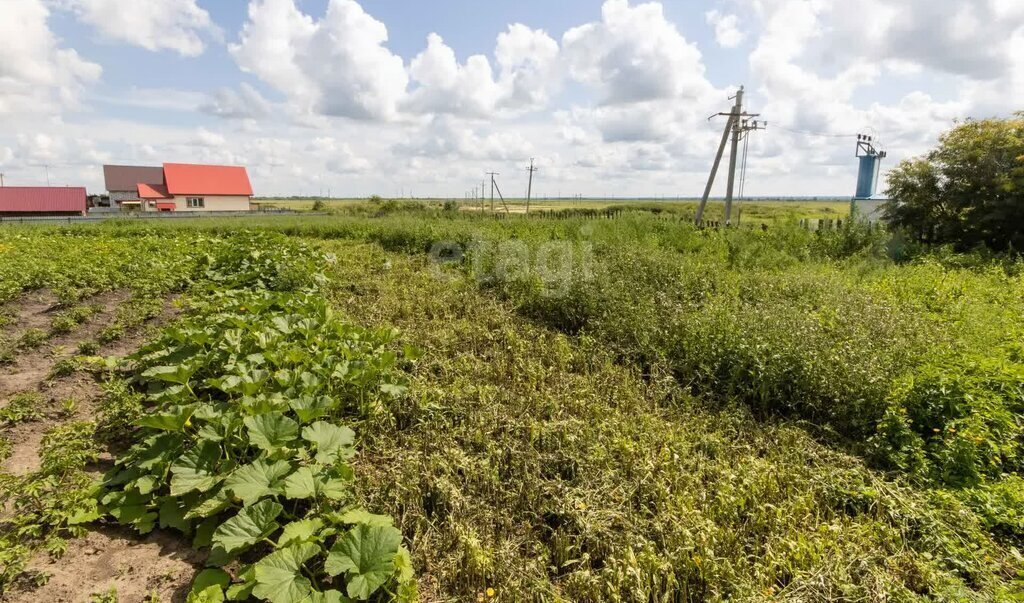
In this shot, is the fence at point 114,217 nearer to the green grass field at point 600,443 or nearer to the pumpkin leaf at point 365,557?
the green grass field at point 600,443

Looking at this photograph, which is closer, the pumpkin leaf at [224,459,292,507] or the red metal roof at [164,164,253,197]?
the pumpkin leaf at [224,459,292,507]

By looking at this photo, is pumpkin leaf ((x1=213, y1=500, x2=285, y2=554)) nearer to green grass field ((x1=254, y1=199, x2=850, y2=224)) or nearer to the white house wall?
green grass field ((x1=254, y1=199, x2=850, y2=224))

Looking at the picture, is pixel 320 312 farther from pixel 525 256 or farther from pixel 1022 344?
pixel 1022 344

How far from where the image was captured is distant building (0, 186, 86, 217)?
31.7m

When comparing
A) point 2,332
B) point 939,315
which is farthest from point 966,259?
point 2,332

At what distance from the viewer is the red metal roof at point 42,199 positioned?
31781 millimetres

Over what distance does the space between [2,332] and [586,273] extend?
24.2 feet

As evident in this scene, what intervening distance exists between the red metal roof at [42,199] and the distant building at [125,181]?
9.07 m

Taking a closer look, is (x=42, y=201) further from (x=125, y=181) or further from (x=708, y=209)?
(x=708, y=209)

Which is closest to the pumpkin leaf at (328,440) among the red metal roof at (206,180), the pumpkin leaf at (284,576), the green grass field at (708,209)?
the pumpkin leaf at (284,576)


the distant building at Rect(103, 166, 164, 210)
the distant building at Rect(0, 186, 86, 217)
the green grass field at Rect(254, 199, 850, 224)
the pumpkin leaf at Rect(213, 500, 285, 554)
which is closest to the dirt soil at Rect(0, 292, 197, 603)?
the pumpkin leaf at Rect(213, 500, 285, 554)

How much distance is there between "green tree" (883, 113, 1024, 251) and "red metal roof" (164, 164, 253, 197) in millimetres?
45044

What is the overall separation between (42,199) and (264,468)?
44691 mm

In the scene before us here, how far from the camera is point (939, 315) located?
5914 millimetres
